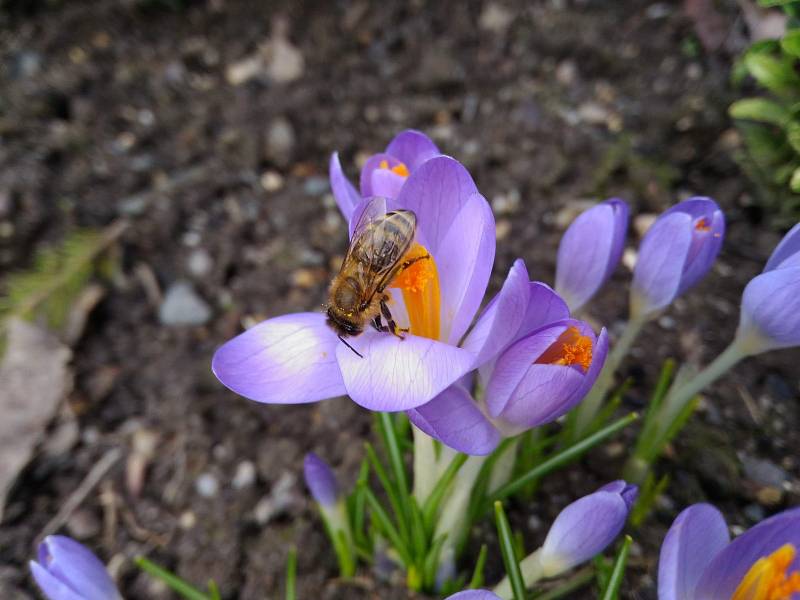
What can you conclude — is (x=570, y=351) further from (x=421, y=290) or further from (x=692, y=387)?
(x=692, y=387)

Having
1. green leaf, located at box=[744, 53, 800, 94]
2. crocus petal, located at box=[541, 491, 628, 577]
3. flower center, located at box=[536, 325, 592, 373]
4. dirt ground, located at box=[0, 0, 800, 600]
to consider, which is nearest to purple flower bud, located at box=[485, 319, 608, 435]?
flower center, located at box=[536, 325, 592, 373]

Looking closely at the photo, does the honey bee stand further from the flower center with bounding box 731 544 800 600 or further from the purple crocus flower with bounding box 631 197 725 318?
the flower center with bounding box 731 544 800 600

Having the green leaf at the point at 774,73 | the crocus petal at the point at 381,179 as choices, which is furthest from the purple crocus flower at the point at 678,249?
the green leaf at the point at 774,73

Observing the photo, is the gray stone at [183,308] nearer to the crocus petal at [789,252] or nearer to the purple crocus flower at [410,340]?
the purple crocus flower at [410,340]

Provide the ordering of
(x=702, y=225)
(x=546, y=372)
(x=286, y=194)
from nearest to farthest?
1. (x=546, y=372)
2. (x=702, y=225)
3. (x=286, y=194)

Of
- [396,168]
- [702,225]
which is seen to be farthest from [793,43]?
[396,168]

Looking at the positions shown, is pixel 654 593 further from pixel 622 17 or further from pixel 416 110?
pixel 622 17
